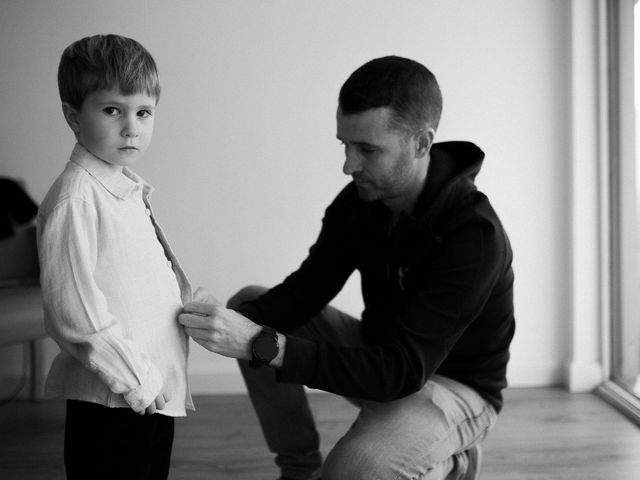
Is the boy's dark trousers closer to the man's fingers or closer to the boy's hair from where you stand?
the man's fingers

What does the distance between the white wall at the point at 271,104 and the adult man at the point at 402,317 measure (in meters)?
1.03

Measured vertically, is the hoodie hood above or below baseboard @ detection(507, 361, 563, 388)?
above

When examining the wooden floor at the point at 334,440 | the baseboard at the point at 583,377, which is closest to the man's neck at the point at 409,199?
the wooden floor at the point at 334,440

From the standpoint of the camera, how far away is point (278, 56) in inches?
112

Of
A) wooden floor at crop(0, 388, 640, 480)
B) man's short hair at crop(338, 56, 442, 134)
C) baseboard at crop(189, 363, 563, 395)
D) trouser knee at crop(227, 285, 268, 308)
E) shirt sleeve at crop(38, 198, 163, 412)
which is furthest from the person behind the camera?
baseboard at crop(189, 363, 563, 395)

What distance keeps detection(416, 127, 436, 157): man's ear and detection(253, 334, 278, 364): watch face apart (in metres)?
0.59

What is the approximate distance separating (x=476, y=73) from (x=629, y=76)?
1.92 ft

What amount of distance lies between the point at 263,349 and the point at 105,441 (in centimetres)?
35

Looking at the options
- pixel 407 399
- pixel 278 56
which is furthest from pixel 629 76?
pixel 407 399

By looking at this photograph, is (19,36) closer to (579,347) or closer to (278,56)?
(278,56)

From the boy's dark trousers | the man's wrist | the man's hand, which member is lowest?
the boy's dark trousers

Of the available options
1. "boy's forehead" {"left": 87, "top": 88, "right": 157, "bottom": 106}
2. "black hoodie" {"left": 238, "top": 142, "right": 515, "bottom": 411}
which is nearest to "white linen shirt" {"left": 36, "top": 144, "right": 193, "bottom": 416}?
"boy's forehead" {"left": 87, "top": 88, "right": 157, "bottom": 106}

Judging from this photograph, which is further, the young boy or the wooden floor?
the wooden floor

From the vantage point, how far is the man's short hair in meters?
1.64
